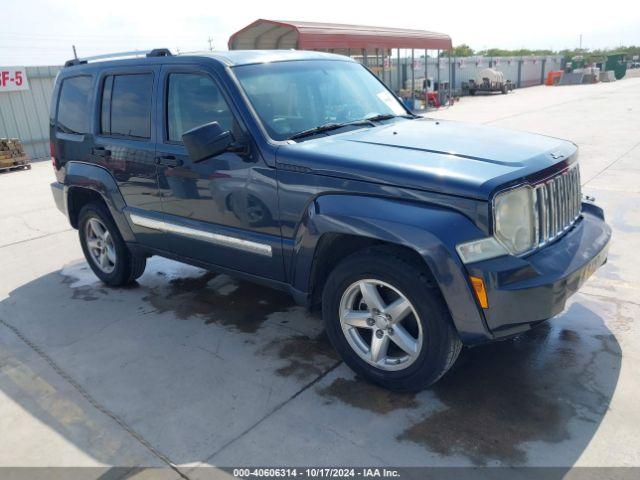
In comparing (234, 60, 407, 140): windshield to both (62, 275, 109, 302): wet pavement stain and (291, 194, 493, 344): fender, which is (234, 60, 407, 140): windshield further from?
(62, 275, 109, 302): wet pavement stain

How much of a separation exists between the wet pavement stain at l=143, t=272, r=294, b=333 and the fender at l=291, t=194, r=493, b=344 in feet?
4.96

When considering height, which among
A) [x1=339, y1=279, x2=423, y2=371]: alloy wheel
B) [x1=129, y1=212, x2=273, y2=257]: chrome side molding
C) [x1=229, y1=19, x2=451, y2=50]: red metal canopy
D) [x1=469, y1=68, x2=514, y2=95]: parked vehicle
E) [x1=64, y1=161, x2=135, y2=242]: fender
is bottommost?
[x1=469, y1=68, x2=514, y2=95]: parked vehicle

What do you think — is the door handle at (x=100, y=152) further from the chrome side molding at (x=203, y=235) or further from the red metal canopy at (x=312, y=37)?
the red metal canopy at (x=312, y=37)

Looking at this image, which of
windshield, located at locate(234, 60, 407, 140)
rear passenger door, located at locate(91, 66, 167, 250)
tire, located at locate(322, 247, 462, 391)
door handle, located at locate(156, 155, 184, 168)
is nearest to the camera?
A: tire, located at locate(322, 247, 462, 391)

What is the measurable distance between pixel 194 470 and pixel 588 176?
7.77 metres

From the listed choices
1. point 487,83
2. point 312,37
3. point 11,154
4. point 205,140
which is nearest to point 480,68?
point 487,83

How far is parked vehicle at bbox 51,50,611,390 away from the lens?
2754 millimetres

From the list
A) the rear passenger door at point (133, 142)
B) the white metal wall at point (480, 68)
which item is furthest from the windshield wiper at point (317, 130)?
the white metal wall at point (480, 68)

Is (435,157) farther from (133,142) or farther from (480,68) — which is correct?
(480,68)

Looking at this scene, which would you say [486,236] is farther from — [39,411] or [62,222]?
[62,222]

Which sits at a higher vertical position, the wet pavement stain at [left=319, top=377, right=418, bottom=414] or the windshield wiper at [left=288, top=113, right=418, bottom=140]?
the windshield wiper at [left=288, top=113, right=418, bottom=140]

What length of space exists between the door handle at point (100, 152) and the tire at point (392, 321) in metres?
2.50

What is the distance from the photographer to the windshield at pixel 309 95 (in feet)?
12.0

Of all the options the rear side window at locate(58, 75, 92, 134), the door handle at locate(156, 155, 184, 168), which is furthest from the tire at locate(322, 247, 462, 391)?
the rear side window at locate(58, 75, 92, 134)
